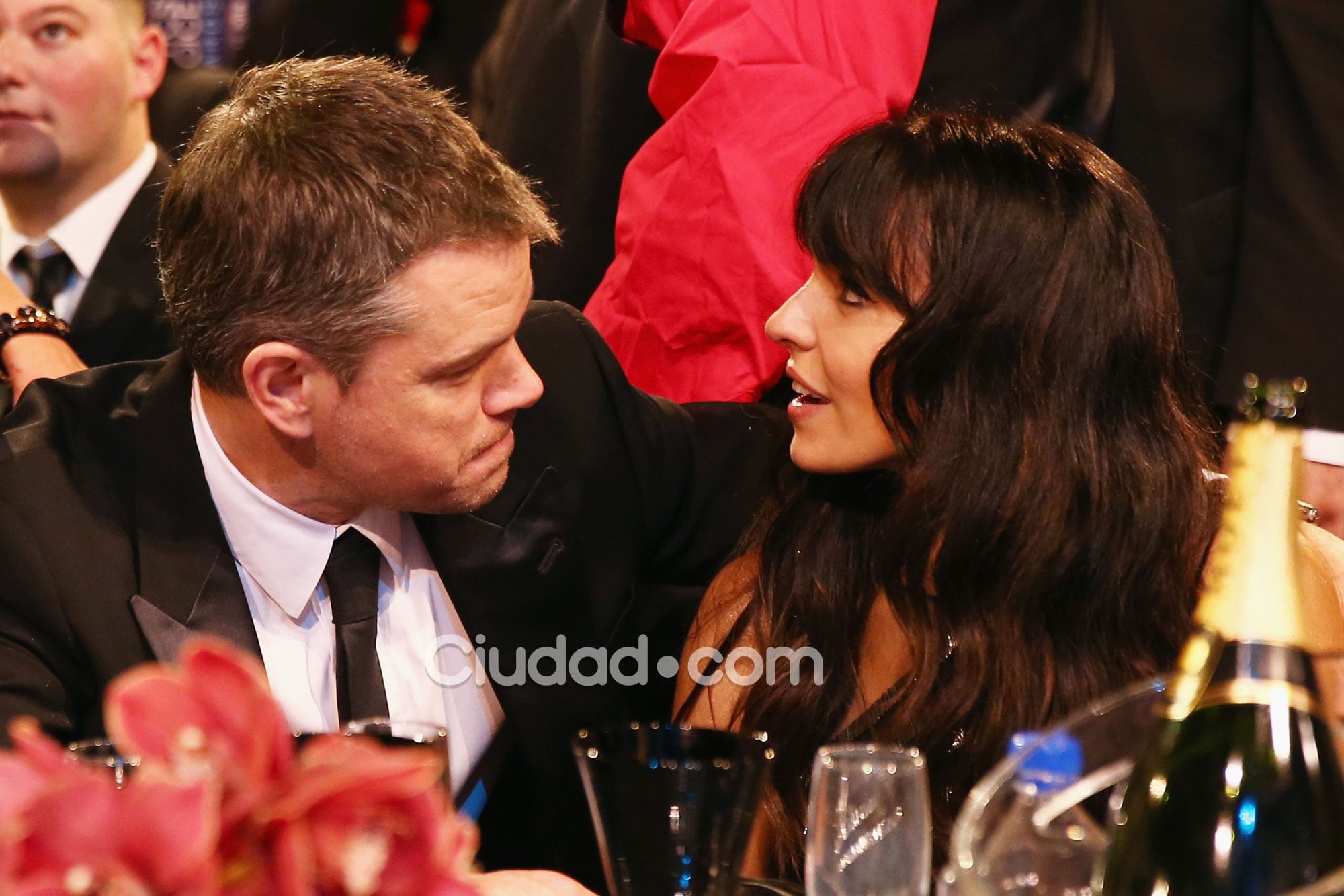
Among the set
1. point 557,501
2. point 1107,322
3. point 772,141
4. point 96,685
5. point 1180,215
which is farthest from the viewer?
point 1180,215

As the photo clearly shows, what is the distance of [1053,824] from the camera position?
0.87m

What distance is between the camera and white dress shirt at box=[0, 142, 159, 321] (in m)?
2.56

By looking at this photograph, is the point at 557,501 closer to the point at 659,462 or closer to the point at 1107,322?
the point at 659,462

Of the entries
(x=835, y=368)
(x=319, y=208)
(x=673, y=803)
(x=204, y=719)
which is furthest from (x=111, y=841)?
(x=835, y=368)

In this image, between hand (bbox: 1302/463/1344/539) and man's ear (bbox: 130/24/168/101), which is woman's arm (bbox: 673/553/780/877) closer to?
hand (bbox: 1302/463/1344/539)

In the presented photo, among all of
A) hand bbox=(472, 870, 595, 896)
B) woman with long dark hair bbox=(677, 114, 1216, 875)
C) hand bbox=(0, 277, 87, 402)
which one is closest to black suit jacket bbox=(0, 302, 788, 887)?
Result: woman with long dark hair bbox=(677, 114, 1216, 875)

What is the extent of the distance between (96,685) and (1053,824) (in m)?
1.08

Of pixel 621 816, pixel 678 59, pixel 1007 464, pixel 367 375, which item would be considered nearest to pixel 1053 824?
pixel 621 816

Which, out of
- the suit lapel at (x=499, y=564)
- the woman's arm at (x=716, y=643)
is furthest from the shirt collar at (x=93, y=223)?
the woman's arm at (x=716, y=643)

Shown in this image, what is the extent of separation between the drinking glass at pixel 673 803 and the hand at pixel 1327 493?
1585 mm

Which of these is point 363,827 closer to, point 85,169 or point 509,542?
point 509,542

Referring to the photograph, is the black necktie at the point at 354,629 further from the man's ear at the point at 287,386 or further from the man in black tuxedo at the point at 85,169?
the man in black tuxedo at the point at 85,169

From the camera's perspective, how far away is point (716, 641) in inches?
75.8

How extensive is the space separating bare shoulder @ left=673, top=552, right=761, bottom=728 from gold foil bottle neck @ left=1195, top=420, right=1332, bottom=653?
111cm
